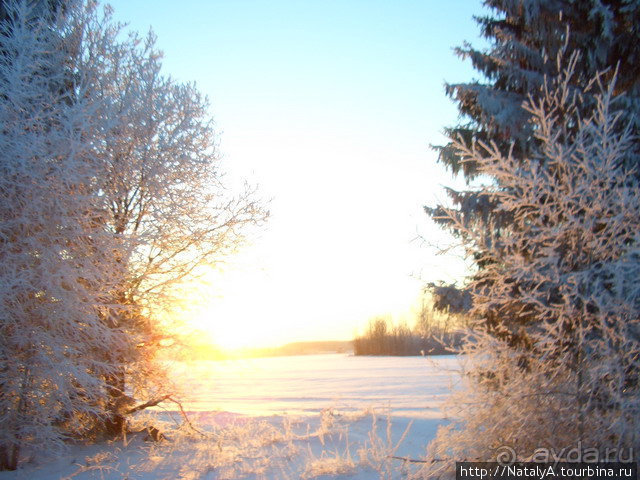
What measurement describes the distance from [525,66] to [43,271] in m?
6.98

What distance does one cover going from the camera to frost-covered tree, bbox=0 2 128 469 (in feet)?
15.6

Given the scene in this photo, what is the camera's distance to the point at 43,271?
477 centimetres

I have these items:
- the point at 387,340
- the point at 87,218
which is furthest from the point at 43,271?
the point at 387,340

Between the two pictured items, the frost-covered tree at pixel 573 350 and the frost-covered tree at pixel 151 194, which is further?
the frost-covered tree at pixel 151 194

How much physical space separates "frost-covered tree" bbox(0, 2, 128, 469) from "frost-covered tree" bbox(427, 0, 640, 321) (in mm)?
4430

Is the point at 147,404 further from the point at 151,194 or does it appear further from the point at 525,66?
the point at 525,66

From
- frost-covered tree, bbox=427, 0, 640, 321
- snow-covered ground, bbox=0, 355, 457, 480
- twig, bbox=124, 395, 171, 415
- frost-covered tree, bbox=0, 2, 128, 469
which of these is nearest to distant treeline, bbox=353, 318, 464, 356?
snow-covered ground, bbox=0, 355, 457, 480

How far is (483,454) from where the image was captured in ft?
11.4

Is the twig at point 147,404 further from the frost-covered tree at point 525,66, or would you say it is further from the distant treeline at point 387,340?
the distant treeline at point 387,340

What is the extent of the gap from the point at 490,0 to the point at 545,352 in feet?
18.2

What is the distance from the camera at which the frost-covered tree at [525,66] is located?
5562 mm

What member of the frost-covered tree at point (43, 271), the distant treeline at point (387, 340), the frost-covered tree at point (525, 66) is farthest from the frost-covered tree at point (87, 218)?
the distant treeline at point (387, 340)

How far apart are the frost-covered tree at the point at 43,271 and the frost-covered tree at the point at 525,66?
4.43 meters

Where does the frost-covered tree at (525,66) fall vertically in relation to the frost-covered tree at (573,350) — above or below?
above
